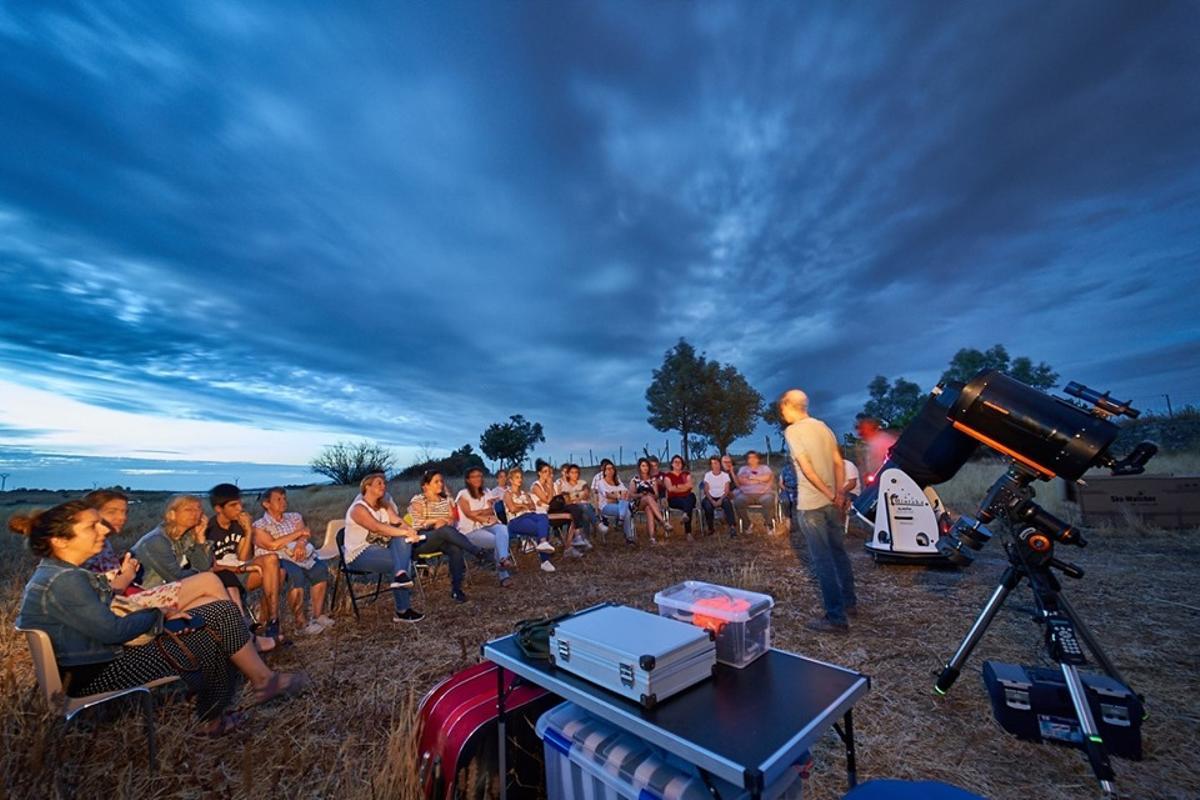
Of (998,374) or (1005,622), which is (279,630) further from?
(1005,622)

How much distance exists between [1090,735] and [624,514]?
20.9 feet

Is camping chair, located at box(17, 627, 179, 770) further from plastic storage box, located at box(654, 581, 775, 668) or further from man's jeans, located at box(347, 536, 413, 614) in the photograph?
plastic storage box, located at box(654, 581, 775, 668)

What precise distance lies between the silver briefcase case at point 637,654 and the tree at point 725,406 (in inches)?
1268

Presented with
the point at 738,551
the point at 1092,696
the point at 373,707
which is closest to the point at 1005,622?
the point at 1092,696

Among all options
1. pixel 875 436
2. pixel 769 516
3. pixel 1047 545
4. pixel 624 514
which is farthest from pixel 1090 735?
pixel 769 516

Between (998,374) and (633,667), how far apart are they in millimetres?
2704

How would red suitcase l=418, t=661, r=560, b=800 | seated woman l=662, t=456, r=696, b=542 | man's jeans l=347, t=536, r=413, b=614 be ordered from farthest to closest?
seated woman l=662, t=456, r=696, b=542 < man's jeans l=347, t=536, r=413, b=614 < red suitcase l=418, t=661, r=560, b=800

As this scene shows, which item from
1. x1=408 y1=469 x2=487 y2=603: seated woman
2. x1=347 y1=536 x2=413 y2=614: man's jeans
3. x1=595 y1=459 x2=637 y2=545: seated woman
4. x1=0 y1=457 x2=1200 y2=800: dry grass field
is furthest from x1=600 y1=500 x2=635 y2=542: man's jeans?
x1=347 y1=536 x2=413 y2=614: man's jeans

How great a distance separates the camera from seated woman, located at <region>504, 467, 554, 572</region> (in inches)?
273

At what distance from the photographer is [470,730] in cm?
206

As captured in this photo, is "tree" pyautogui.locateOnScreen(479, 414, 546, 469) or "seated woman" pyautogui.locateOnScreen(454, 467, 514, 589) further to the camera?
"tree" pyautogui.locateOnScreen(479, 414, 546, 469)

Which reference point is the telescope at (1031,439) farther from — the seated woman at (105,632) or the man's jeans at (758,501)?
the man's jeans at (758,501)

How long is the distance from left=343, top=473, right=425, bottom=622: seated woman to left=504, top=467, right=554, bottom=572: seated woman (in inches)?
81.0

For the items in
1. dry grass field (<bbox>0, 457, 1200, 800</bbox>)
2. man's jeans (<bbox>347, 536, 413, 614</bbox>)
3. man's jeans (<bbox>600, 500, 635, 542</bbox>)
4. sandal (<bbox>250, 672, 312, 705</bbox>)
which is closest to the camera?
dry grass field (<bbox>0, 457, 1200, 800</bbox>)
